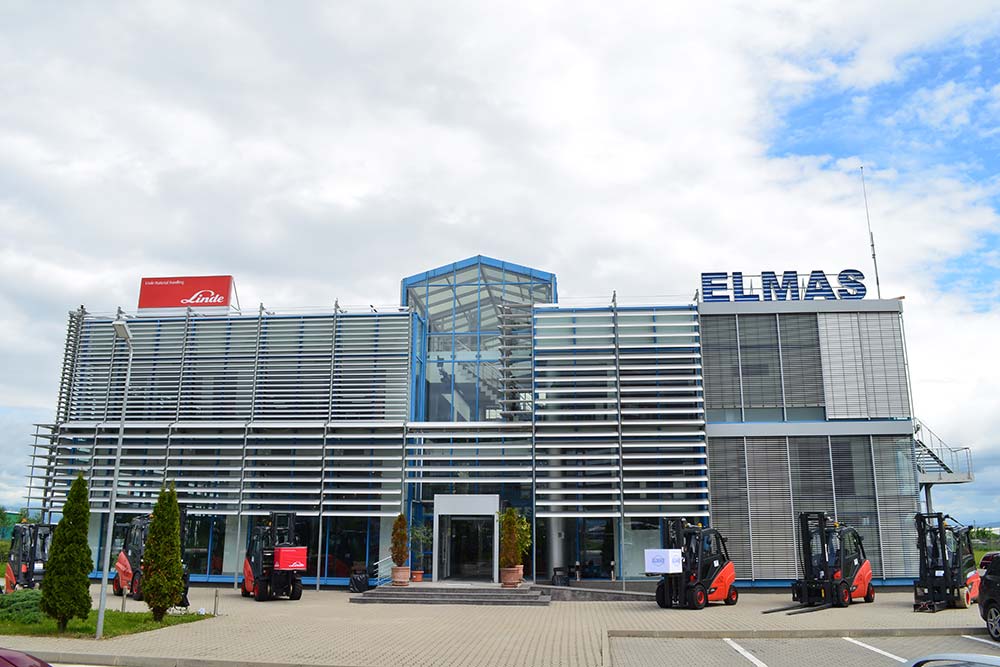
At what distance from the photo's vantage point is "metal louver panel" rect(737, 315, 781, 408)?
90.8 feet

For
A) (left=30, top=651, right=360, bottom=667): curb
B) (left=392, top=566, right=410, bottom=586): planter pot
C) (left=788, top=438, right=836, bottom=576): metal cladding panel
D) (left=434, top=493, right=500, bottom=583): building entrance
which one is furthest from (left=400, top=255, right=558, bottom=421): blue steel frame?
(left=30, top=651, right=360, bottom=667): curb

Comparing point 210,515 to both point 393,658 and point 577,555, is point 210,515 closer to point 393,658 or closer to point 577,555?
point 577,555

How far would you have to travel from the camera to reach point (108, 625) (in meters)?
16.0

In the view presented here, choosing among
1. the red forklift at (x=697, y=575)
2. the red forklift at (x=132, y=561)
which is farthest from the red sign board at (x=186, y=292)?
the red forklift at (x=697, y=575)

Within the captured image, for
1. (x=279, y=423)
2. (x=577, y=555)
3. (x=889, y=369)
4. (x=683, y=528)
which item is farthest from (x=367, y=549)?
(x=889, y=369)

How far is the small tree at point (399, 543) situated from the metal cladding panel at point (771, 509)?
38.0 ft

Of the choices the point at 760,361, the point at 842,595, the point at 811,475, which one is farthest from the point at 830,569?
the point at 760,361

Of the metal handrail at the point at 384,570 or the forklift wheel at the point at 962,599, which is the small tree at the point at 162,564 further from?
the forklift wheel at the point at 962,599

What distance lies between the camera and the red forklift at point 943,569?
803 inches

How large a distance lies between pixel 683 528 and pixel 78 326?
24.8 meters

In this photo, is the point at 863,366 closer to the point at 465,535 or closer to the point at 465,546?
the point at 465,535

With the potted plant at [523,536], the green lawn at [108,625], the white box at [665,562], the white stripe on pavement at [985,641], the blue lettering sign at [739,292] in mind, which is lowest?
the white stripe on pavement at [985,641]

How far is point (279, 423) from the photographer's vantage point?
95.0 feet

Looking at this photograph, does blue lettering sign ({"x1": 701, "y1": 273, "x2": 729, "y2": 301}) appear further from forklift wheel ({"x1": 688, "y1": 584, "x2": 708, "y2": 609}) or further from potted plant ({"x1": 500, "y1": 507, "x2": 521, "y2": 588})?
forklift wheel ({"x1": 688, "y1": 584, "x2": 708, "y2": 609})
